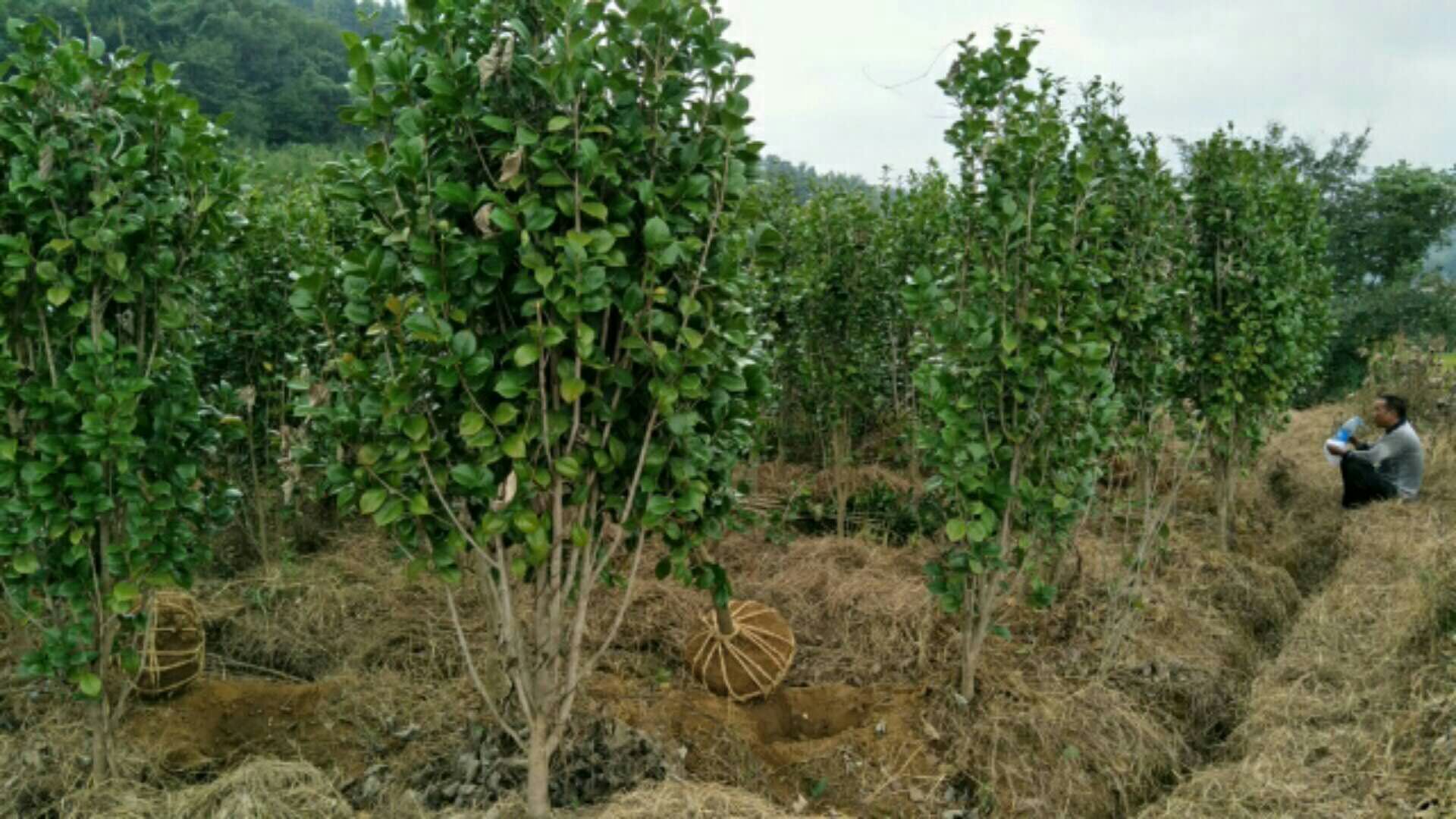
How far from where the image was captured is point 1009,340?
3.86 metres

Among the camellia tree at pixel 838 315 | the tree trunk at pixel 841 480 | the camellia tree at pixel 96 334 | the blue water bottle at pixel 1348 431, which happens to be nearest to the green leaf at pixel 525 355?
the camellia tree at pixel 96 334

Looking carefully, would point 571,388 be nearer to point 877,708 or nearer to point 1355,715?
point 877,708

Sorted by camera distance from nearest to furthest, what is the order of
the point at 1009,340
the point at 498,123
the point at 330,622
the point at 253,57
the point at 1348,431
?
1. the point at 498,123
2. the point at 1009,340
3. the point at 330,622
4. the point at 1348,431
5. the point at 253,57

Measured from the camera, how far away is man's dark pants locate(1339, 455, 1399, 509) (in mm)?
7492

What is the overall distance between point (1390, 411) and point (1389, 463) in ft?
1.41

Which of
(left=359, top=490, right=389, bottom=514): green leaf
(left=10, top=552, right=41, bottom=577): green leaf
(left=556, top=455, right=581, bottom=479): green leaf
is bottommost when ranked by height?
(left=10, top=552, right=41, bottom=577): green leaf

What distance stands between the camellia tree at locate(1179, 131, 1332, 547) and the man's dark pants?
4.46ft

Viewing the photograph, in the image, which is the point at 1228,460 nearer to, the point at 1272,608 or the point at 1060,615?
the point at 1272,608

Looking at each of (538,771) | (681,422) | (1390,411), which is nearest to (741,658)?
(538,771)

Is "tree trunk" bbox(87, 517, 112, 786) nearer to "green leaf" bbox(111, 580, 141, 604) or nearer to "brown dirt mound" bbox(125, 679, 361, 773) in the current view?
"green leaf" bbox(111, 580, 141, 604)

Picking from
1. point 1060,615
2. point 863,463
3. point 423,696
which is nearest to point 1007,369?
point 1060,615

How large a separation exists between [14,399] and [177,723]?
1720 millimetres

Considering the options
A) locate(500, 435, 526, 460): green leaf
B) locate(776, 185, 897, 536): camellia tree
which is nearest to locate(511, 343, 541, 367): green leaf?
locate(500, 435, 526, 460): green leaf

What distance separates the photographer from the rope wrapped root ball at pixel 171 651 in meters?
4.17
